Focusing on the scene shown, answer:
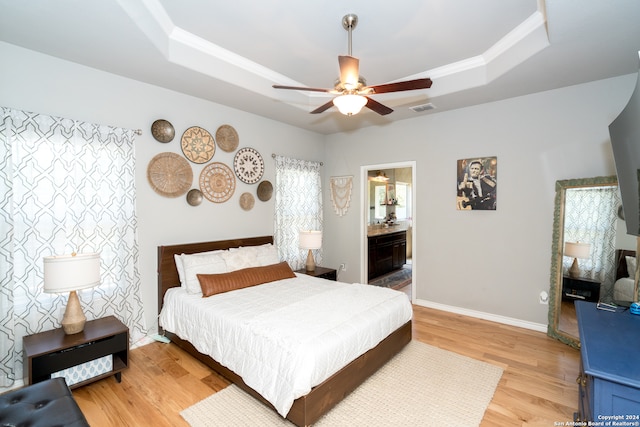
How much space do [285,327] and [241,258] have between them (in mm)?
1598

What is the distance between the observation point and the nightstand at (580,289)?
298 cm

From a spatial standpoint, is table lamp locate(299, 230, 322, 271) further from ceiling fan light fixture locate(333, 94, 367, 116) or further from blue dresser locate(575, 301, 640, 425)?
blue dresser locate(575, 301, 640, 425)

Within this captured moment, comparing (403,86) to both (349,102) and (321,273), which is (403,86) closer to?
(349,102)

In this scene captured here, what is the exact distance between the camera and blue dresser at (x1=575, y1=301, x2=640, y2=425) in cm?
119

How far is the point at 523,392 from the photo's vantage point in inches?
93.0

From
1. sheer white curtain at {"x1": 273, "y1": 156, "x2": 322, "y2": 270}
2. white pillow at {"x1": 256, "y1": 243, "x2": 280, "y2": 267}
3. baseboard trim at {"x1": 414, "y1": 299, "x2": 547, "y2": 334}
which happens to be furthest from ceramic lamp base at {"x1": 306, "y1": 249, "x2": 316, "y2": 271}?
baseboard trim at {"x1": 414, "y1": 299, "x2": 547, "y2": 334}

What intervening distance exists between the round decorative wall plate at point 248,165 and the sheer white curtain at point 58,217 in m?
1.27

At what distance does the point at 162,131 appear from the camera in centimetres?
323

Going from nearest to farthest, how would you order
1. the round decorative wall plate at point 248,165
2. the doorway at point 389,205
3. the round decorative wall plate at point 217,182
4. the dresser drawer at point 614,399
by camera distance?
the dresser drawer at point 614,399 < the round decorative wall plate at point 217,182 < the round decorative wall plate at point 248,165 < the doorway at point 389,205

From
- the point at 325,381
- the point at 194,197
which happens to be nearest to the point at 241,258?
the point at 194,197

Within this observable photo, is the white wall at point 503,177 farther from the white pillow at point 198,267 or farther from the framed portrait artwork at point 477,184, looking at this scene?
the white pillow at point 198,267

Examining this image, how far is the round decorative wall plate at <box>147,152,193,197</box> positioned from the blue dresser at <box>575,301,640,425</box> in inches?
142

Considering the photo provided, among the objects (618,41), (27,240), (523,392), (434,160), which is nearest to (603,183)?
(618,41)

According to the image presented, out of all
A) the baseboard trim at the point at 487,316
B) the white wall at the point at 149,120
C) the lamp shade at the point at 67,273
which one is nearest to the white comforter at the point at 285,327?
the white wall at the point at 149,120
